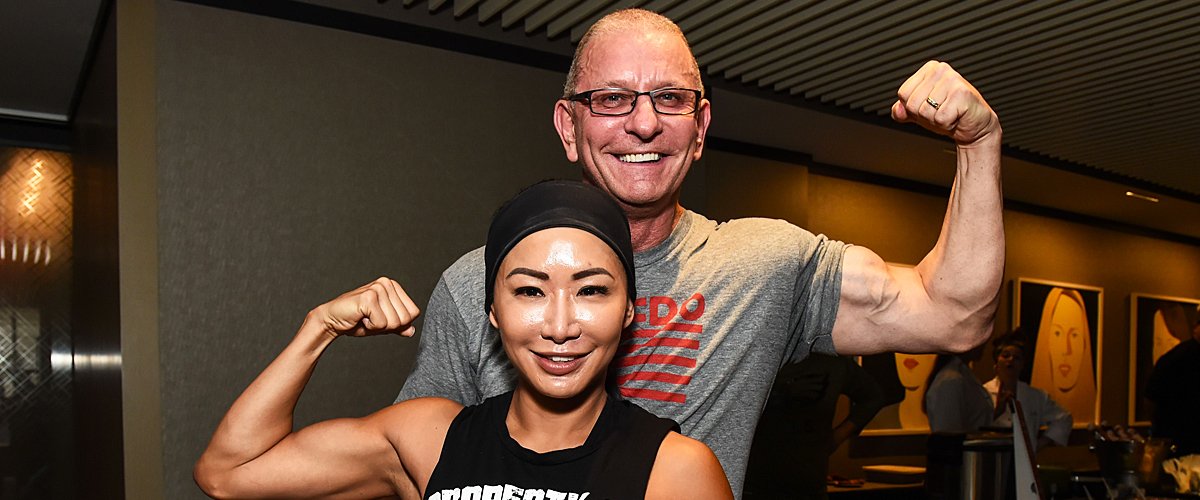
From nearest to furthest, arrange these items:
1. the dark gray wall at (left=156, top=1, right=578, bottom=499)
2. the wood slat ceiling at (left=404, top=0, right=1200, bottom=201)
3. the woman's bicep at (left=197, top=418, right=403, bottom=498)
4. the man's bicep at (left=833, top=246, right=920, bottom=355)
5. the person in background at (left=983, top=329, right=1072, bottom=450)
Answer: the woman's bicep at (left=197, top=418, right=403, bottom=498), the man's bicep at (left=833, top=246, right=920, bottom=355), the dark gray wall at (left=156, top=1, right=578, bottom=499), the wood slat ceiling at (left=404, top=0, right=1200, bottom=201), the person in background at (left=983, top=329, right=1072, bottom=450)

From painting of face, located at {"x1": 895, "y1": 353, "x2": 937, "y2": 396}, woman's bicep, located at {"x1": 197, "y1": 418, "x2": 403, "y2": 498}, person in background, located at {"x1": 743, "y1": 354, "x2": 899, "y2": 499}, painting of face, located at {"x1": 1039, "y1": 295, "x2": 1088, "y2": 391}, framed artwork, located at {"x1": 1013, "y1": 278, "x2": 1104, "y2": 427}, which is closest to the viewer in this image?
woman's bicep, located at {"x1": 197, "y1": 418, "x2": 403, "y2": 498}

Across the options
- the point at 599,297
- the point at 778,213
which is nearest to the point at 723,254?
the point at 599,297

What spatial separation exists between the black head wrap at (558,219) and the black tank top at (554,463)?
18 cm

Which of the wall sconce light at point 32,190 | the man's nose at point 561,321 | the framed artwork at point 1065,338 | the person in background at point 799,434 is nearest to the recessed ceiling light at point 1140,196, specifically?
the framed artwork at point 1065,338

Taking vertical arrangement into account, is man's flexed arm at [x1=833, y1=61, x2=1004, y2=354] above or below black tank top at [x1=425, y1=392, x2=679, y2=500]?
above

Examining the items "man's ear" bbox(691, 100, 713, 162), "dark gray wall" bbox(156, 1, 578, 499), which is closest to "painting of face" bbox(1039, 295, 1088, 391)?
"dark gray wall" bbox(156, 1, 578, 499)

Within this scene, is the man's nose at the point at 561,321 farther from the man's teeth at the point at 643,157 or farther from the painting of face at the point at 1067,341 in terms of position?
the painting of face at the point at 1067,341

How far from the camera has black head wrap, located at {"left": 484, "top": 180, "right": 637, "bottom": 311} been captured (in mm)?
1312

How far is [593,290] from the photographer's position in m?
1.31

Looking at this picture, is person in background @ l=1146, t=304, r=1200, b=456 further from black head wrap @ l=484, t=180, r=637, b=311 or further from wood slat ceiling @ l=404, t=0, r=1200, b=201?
black head wrap @ l=484, t=180, r=637, b=311

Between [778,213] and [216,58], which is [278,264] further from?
[778,213]

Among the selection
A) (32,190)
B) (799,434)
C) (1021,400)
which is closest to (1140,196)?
(1021,400)

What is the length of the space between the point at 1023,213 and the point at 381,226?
254 inches

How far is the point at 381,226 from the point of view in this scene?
403 centimetres
